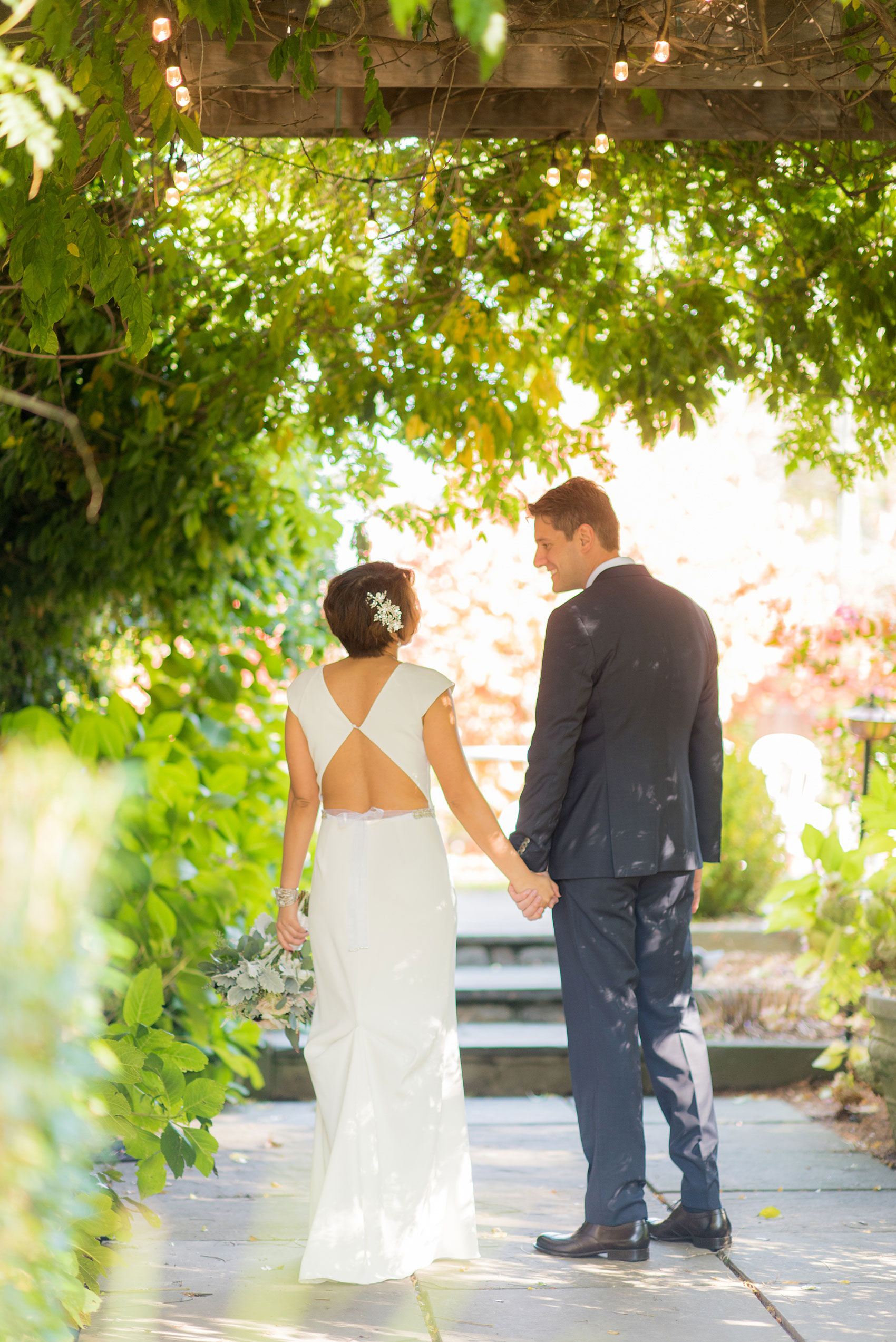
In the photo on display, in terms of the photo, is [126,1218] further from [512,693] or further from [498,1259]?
[512,693]

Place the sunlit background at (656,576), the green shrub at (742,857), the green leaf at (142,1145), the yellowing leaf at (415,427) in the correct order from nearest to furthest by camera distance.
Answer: the green leaf at (142,1145)
the yellowing leaf at (415,427)
the green shrub at (742,857)
the sunlit background at (656,576)

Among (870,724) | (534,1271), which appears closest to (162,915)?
(534,1271)

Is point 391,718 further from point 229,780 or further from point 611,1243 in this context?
point 229,780

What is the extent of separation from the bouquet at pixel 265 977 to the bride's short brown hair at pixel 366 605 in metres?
0.72

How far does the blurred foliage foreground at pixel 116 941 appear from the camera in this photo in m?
1.80

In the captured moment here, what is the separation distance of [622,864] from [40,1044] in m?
1.81

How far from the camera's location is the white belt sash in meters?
3.23

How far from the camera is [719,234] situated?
4.16 meters

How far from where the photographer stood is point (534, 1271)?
329 centimetres

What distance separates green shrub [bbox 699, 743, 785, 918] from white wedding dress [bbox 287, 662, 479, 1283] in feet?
16.6

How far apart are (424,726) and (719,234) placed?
2.00m

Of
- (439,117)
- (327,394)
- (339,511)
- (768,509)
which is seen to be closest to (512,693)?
(768,509)

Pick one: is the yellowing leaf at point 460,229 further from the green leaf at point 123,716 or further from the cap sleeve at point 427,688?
the green leaf at point 123,716

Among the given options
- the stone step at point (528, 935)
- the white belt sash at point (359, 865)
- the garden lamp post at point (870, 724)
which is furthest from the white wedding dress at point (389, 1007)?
the stone step at point (528, 935)
